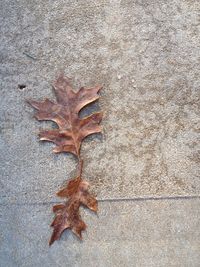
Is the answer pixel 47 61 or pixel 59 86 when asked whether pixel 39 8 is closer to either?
pixel 47 61

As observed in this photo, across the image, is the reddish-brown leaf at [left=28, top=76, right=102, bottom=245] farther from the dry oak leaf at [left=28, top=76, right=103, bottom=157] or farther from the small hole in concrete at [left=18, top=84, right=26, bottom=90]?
the small hole in concrete at [left=18, top=84, right=26, bottom=90]

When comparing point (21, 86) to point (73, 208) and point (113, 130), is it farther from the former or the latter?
point (73, 208)

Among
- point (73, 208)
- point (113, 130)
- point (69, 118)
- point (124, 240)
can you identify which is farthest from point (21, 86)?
point (124, 240)

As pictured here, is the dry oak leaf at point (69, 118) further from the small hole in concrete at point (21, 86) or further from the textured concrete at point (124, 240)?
the textured concrete at point (124, 240)

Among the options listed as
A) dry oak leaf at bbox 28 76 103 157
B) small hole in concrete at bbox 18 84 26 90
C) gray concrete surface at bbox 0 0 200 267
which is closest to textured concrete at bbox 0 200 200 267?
gray concrete surface at bbox 0 0 200 267

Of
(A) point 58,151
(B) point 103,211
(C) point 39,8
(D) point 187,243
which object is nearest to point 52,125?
(A) point 58,151

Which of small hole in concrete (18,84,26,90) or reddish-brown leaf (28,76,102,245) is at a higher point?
small hole in concrete (18,84,26,90)

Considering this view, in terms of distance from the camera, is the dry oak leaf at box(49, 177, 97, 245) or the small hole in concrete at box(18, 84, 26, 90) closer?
the dry oak leaf at box(49, 177, 97, 245)
